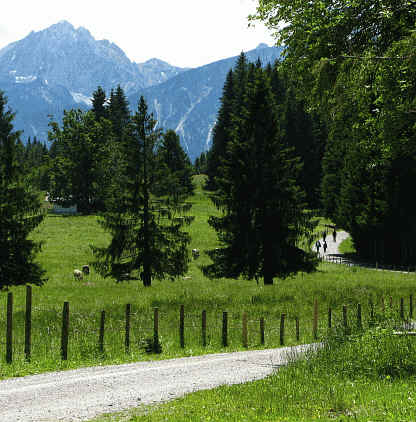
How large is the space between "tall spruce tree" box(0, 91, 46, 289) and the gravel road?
17909 mm

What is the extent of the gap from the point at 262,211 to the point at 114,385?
62.7ft

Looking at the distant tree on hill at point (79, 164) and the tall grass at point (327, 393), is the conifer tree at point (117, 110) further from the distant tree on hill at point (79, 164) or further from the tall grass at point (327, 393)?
the tall grass at point (327, 393)

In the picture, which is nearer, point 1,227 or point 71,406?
point 71,406

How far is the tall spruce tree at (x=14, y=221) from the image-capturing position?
27969 mm

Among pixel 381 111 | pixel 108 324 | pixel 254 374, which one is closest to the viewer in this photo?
pixel 254 374

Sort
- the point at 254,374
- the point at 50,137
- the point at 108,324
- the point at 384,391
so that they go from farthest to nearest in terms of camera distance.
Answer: the point at 50,137 < the point at 108,324 < the point at 254,374 < the point at 384,391

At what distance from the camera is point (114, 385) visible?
408 inches

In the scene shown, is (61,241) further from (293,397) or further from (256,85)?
(293,397)

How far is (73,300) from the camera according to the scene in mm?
23812

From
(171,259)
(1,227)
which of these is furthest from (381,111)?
(1,227)

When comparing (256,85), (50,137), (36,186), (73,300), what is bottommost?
(73,300)

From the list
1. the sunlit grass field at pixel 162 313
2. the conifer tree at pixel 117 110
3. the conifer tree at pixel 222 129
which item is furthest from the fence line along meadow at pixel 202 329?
the conifer tree at pixel 117 110

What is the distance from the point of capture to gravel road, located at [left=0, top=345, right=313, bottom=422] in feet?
28.3

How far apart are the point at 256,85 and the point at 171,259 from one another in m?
11.9
